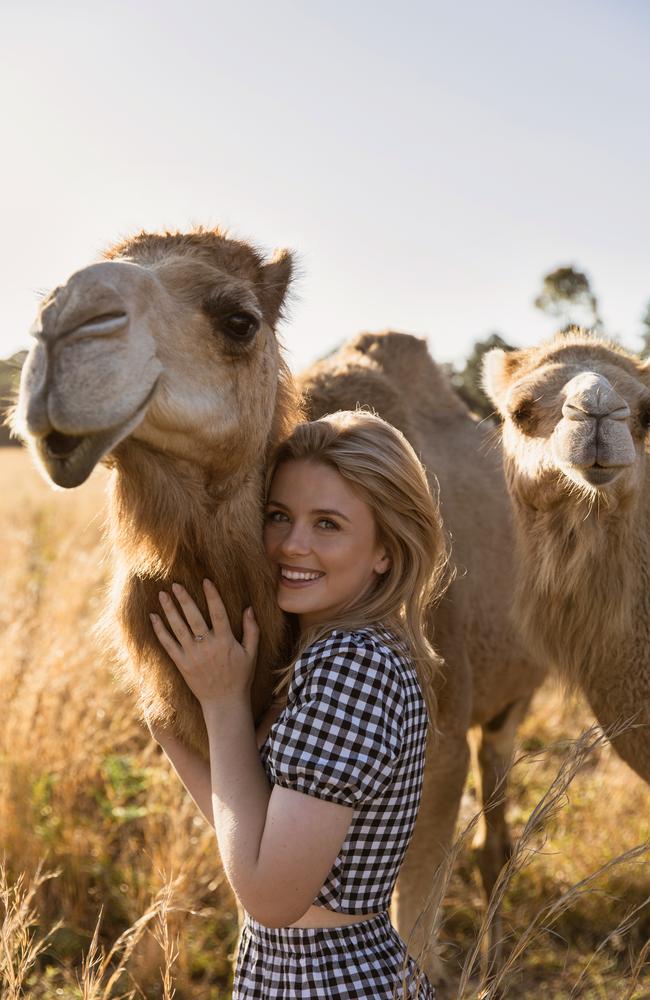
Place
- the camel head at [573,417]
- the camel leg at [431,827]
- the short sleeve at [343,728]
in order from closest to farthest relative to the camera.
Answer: the short sleeve at [343,728] → the camel head at [573,417] → the camel leg at [431,827]

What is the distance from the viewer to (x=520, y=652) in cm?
451

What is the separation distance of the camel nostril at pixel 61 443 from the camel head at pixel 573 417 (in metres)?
1.74

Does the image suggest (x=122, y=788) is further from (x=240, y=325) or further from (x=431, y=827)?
(x=240, y=325)

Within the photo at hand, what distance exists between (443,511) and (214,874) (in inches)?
79.1

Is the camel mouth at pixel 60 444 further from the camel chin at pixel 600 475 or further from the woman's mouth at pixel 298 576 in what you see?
the camel chin at pixel 600 475

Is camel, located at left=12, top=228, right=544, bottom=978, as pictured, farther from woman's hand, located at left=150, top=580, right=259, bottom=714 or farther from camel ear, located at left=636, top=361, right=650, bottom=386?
camel ear, located at left=636, top=361, right=650, bottom=386

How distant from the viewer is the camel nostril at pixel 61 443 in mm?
1857

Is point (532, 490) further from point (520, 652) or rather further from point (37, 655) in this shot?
point (37, 655)

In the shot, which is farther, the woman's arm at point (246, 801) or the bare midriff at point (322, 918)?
the bare midriff at point (322, 918)

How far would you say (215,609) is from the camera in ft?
7.93

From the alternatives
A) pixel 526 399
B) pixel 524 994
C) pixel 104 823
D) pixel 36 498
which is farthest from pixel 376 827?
pixel 36 498

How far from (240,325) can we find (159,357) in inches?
14.6

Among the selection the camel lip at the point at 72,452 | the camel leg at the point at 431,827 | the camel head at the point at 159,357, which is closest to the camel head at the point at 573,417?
the camel head at the point at 159,357

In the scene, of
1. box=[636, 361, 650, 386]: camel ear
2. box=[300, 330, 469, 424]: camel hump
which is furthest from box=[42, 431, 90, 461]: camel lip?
box=[636, 361, 650, 386]: camel ear
